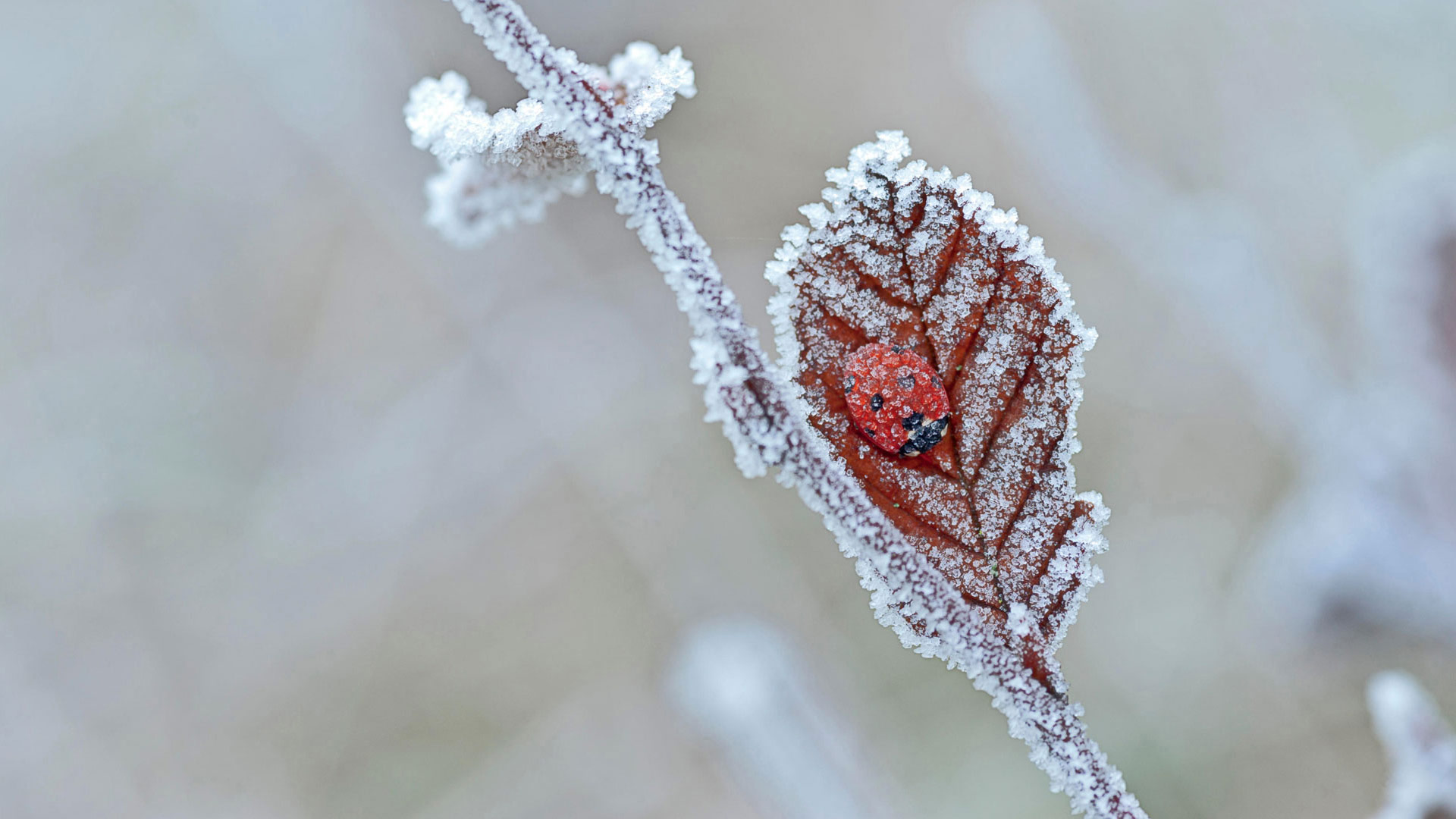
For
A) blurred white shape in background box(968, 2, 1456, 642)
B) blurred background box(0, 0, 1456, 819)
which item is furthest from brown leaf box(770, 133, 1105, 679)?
blurred background box(0, 0, 1456, 819)

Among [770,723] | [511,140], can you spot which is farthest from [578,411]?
[511,140]

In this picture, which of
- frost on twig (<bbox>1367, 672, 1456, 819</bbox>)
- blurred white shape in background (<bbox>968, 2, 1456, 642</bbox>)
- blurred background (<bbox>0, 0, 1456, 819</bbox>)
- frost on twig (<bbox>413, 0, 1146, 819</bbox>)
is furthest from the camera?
blurred background (<bbox>0, 0, 1456, 819</bbox>)

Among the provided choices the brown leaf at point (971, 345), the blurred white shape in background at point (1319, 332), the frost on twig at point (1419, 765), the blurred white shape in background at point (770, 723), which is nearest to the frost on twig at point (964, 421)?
the brown leaf at point (971, 345)

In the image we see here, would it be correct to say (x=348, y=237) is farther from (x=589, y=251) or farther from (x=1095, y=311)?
(x=1095, y=311)

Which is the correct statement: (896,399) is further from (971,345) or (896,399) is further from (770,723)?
A: (770,723)

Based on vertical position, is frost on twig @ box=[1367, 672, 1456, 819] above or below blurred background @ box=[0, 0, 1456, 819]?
below

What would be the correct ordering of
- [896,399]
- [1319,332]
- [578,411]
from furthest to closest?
[578,411], [1319,332], [896,399]

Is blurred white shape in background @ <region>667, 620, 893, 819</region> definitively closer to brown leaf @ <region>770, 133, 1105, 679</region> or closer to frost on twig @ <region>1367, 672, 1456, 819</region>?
frost on twig @ <region>1367, 672, 1456, 819</region>

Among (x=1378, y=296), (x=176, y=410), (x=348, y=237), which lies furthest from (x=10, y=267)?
(x=1378, y=296)
